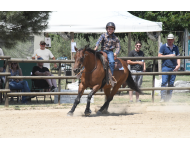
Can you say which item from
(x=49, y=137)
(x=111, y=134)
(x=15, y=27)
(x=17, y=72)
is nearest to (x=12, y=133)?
(x=49, y=137)

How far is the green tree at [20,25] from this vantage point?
1045 cm

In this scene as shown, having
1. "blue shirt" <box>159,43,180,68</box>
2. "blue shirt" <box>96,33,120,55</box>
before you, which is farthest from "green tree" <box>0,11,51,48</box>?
"blue shirt" <box>159,43,180,68</box>

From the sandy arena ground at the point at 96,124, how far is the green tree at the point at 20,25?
3.15 meters

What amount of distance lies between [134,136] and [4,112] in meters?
4.34

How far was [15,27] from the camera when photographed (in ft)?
37.4

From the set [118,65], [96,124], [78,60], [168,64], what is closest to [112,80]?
[118,65]

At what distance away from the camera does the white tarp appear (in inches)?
536

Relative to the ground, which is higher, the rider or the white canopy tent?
the white canopy tent

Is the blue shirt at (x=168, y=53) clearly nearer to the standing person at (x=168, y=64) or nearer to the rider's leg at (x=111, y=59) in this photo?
the standing person at (x=168, y=64)

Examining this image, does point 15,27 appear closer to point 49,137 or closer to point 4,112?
point 4,112

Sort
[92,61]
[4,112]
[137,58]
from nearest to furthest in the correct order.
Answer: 1. [92,61]
2. [4,112]
3. [137,58]

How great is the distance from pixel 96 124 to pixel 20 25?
600cm

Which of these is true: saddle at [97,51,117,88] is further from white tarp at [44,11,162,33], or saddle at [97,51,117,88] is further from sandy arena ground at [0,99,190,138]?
white tarp at [44,11,162,33]

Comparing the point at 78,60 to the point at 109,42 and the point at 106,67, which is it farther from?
the point at 109,42
